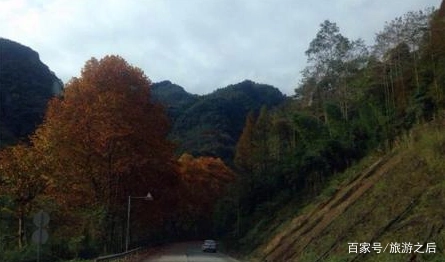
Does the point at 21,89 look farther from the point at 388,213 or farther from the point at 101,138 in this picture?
the point at 388,213

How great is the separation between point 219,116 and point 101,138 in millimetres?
84130

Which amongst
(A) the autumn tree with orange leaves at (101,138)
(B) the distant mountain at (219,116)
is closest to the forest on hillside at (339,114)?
(A) the autumn tree with orange leaves at (101,138)

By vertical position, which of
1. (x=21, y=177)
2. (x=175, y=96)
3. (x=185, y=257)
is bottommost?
(x=185, y=257)

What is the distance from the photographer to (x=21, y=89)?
249 ft

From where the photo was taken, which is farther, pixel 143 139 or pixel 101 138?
pixel 143 139

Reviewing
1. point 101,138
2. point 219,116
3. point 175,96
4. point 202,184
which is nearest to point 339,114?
point 101,138

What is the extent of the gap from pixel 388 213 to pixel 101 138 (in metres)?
16.8

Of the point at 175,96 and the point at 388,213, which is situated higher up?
the point at 175,96

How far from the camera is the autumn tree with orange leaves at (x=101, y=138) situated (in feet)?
104

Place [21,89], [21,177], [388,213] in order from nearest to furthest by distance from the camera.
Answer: [388,213], [21,177], [21,89]

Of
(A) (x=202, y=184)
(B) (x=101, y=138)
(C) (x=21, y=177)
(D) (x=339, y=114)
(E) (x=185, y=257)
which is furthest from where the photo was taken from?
(A) (x=202, y=184)

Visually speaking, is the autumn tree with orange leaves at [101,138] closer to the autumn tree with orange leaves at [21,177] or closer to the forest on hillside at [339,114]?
the autumn tree with orange leaves at [21,177]

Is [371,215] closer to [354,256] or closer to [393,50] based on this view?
[354,256]

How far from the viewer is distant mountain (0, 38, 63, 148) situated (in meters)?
69.2
